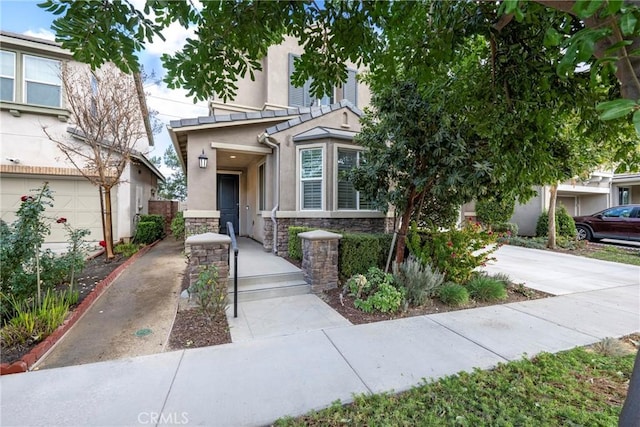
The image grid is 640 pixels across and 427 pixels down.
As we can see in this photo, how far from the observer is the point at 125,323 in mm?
4086

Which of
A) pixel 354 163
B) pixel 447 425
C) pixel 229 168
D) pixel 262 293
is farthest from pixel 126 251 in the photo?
pixel 447 425

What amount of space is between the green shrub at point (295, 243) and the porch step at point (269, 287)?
1161 mm

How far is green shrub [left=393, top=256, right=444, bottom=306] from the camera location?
4889 millimetres

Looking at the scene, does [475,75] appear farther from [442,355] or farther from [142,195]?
[142,195]

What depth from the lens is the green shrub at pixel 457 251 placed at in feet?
18.1

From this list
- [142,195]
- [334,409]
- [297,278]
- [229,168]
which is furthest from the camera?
[142,195]

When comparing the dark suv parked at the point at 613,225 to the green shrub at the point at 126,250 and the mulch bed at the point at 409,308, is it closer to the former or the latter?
the mulch bed at the point at 409,308

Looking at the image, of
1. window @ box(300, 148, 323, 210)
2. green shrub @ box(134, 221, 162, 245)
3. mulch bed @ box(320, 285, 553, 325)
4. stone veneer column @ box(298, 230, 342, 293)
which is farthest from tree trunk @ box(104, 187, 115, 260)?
mulch bed @ box(320, 285, 553, 325)

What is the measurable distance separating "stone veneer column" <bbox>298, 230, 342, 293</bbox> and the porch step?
24 centimetres

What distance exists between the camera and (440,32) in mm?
2465

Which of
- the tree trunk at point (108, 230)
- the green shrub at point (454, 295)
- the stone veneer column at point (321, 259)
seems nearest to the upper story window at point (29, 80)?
the tree trunk at point (108, 230)

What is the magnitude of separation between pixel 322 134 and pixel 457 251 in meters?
4.43

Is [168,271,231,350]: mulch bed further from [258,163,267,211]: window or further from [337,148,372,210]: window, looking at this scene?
[258,163,267,211]: window

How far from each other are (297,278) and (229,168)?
7.39 m
